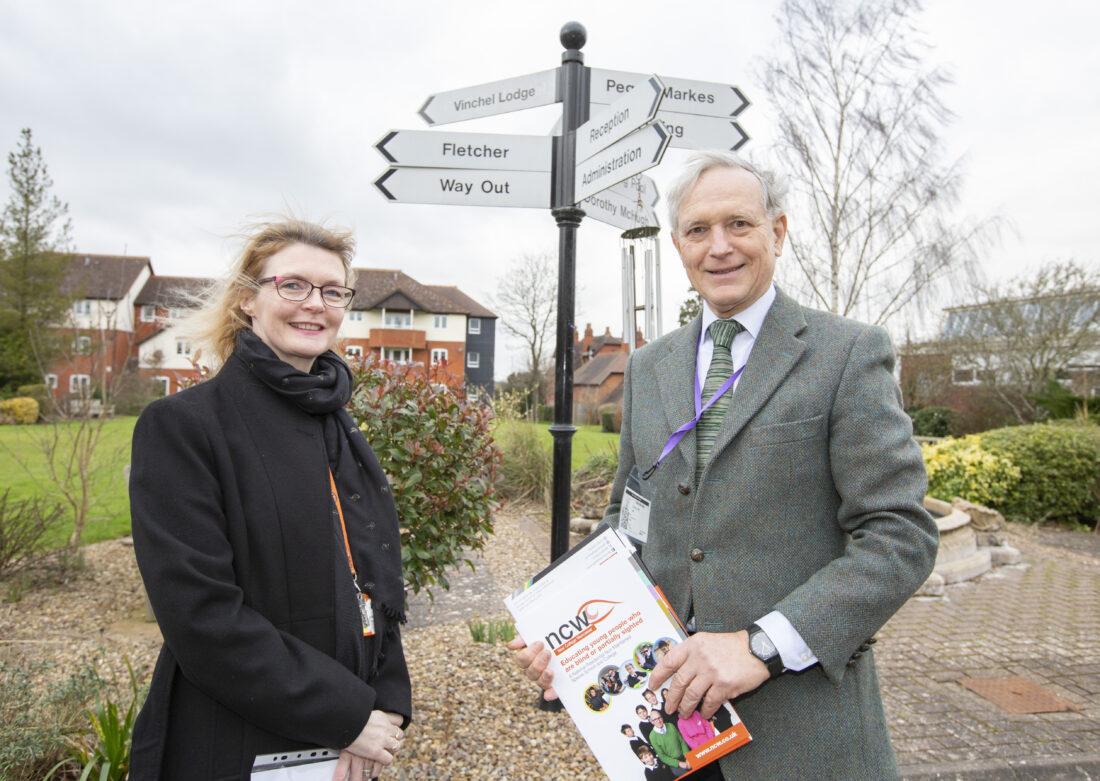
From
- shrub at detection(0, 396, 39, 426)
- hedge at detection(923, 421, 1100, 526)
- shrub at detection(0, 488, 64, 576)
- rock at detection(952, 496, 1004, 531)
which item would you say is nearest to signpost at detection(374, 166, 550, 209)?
shrub at detection(0, 488, 64, 576)

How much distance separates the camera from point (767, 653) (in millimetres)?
1386

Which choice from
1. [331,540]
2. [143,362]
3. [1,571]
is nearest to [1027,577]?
[331,540]

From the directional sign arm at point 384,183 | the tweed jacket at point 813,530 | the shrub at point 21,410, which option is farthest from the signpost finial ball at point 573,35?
the shrub at point 21,410

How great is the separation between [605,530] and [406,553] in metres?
2.37

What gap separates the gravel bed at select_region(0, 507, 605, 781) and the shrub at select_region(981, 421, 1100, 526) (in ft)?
27.6

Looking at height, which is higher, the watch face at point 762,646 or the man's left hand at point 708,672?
the watch face at point 762,646

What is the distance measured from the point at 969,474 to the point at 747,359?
10.2 metres

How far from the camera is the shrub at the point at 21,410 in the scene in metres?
24.2

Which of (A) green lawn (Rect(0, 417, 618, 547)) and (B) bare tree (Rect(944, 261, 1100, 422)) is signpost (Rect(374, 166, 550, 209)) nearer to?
(A) green lawn (Rect(0, 417, 618, 547))

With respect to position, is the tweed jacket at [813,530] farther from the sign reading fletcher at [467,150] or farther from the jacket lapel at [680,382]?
the sign reading fletcher at [467,150]

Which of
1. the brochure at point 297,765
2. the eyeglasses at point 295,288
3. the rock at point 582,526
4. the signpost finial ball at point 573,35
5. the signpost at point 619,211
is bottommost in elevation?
the rock at point 582,526

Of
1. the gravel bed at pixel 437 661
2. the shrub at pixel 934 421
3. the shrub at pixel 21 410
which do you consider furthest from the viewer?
the shrub at pixel 21 410

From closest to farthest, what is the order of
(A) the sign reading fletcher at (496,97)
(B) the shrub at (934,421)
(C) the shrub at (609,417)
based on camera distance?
(A) the sign reading fletcher at (496,97) < (B) the shrub at (934,421) < (C) the shrub at (609,417)

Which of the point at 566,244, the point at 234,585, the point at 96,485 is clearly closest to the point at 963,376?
the point at 566,244
